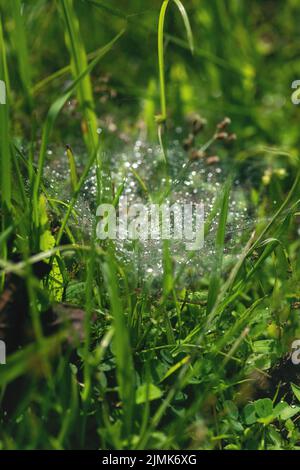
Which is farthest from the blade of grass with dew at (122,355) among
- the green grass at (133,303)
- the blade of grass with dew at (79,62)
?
the blade of grass with dew at (79,62)

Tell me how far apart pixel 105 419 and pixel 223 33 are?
2.40m

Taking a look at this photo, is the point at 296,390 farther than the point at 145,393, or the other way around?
the point at 296,390

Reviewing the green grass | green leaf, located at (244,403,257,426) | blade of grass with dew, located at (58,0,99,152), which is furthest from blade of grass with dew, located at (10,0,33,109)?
green leaf, located at (244,403,257,426)

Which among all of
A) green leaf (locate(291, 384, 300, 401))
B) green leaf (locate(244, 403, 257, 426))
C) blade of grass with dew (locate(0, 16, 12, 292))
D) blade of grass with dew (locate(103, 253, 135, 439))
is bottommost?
green leaf (locate(244, 403, 257, 426))

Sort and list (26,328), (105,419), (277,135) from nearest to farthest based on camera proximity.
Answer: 1. (105,419)
2. (26,328)
3. (277,135)

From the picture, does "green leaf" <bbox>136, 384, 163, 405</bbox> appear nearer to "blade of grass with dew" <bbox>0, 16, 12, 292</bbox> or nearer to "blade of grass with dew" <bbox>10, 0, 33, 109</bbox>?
"blade of grass with dew" <bbox>0, 16, 12, 292</bbox>

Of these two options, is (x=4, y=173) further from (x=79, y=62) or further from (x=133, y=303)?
(x=79, y=62)

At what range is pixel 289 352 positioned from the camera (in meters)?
1.62

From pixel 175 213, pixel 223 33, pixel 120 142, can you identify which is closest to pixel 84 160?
pixel 120 142

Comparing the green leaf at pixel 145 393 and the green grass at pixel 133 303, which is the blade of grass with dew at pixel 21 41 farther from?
the green leaf at pixel 145 393

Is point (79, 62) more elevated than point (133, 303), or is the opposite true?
point (79, 62)

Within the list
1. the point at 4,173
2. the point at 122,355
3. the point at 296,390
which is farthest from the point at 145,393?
the point at 4,173

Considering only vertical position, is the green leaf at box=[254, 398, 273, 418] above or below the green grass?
below
